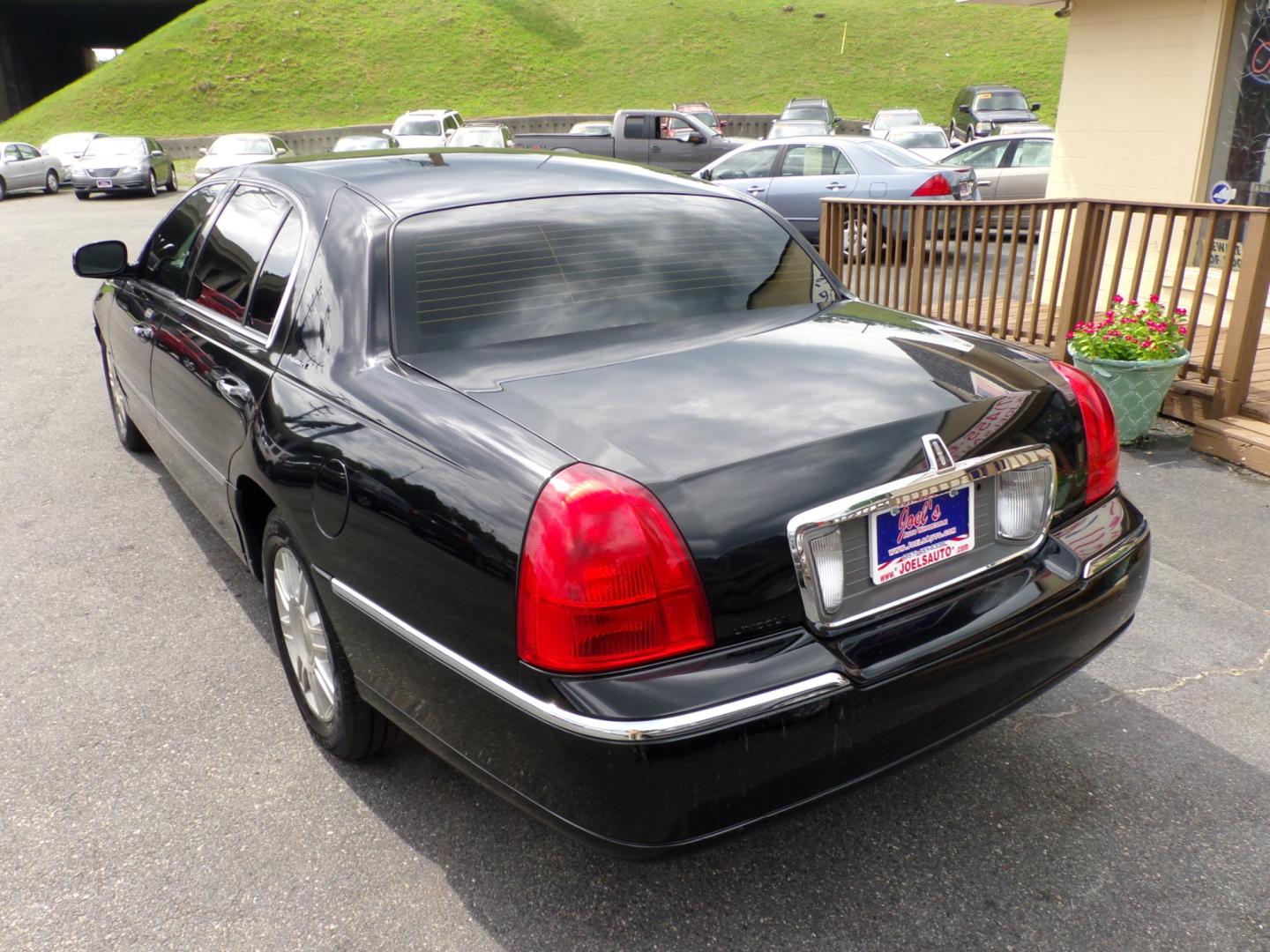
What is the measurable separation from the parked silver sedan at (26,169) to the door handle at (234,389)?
86.2 ft

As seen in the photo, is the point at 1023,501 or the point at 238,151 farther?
the point at 238,151

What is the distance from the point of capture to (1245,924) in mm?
2361

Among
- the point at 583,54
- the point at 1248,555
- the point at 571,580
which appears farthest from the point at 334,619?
the point at 583,54

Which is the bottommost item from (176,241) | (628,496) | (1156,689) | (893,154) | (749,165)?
(1156,689)

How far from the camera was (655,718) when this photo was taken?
197cm

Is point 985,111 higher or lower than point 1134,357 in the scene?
lower

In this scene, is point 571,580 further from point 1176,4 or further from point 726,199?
point 1176,4

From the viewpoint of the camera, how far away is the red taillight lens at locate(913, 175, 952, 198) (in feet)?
38.9

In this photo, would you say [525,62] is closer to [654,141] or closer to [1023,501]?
[654,141]

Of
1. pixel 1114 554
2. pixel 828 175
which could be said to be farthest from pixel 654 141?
pixel 1114 554

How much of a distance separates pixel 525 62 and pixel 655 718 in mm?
53231

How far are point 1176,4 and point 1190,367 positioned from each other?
12.6 ft

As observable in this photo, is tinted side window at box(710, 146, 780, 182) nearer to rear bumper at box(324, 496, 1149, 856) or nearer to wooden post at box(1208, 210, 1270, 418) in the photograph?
wooden post at box(1208, 210, 1270, 418)

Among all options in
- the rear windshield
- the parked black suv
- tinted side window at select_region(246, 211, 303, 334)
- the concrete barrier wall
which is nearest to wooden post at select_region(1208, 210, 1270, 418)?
the rear windshield
